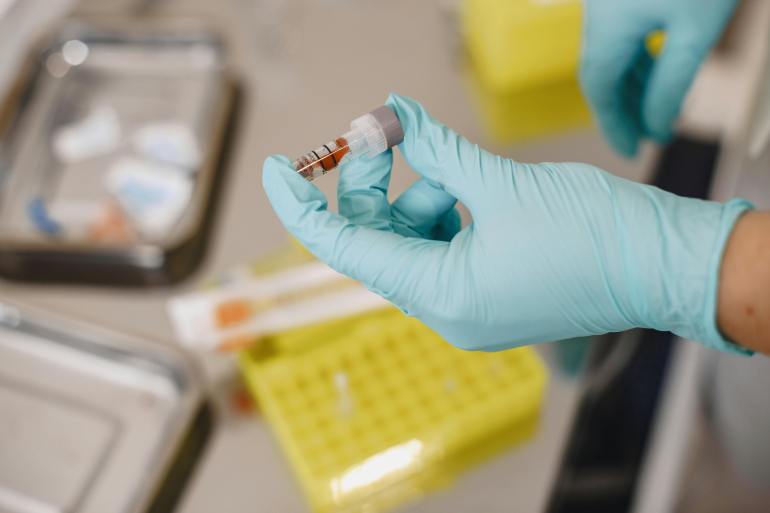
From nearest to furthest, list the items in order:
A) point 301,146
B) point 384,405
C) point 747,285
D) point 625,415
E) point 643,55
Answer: point 747,285 < point 384,405 < point 643,55 < point 301,146 < point 625,415

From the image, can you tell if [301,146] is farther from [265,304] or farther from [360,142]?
[360,142]

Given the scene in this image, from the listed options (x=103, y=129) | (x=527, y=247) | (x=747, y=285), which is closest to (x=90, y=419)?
(x=103, y=129)

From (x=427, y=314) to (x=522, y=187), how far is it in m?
0.17

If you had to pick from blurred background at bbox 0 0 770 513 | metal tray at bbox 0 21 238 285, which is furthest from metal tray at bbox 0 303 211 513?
metal tray at bbox 0 21 238 285

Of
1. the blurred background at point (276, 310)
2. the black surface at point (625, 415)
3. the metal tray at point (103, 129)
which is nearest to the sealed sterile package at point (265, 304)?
the blurred background at point (276, 310)

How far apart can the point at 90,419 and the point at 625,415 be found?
110cm

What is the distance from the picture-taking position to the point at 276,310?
1.06 metres

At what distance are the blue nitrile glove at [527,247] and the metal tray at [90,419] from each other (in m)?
0.42

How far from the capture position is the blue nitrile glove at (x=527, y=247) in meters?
0.75

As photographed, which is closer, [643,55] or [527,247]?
[527,247]

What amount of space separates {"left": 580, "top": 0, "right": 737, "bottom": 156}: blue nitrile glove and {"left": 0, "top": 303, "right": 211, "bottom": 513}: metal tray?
0.72 metres

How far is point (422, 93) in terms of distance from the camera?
1433 mm

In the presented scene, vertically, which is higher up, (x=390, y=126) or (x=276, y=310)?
(x=390, y=126)

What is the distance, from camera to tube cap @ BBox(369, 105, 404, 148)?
79cm
